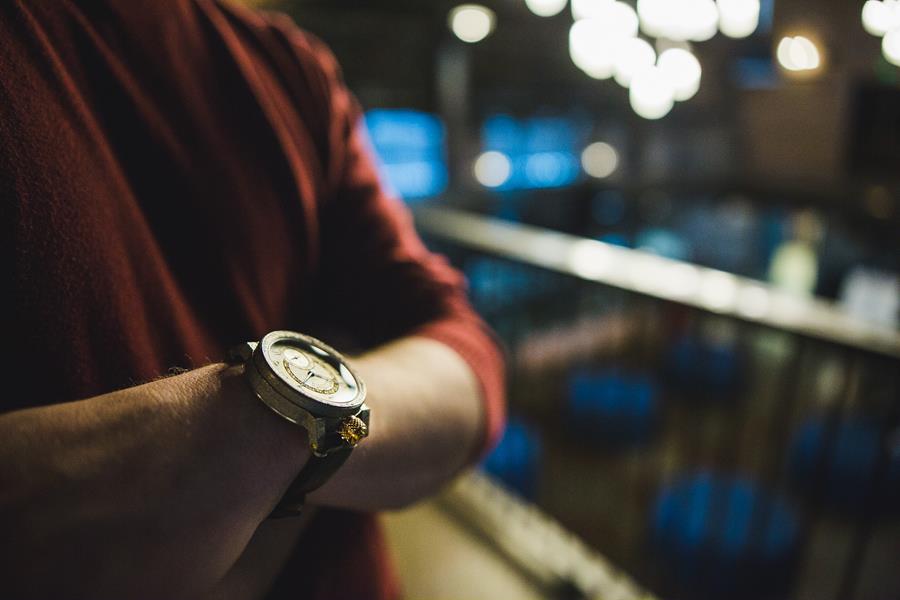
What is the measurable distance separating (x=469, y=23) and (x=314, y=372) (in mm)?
7013

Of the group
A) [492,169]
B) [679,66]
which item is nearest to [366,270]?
[679,66]

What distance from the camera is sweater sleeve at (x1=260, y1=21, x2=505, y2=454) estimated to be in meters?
0.85

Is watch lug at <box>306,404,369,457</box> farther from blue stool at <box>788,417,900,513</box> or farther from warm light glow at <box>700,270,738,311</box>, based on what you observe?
blue stool at <box>788,417,900,513</box>

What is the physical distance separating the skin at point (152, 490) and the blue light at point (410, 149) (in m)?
6.75

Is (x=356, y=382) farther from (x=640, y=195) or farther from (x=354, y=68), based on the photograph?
(x=640, y=195)

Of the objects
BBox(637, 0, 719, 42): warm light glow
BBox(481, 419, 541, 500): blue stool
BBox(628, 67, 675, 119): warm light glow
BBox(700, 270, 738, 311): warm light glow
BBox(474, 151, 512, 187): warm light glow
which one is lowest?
BBox(481, 419, 541, 500): blue stool

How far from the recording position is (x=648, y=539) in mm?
3152

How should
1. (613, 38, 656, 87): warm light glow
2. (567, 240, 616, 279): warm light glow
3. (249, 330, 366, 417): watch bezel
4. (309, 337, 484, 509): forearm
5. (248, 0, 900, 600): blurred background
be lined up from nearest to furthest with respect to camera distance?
1. (249, 330, 366, 417): watch bezel
2. (309, 337, 484, 509): forearm
3. (248, 0, 900, 600): blurred background
4. (567, 240, 616, 279): warm light glow
5. (613, 38, 656, 87): warm light glow

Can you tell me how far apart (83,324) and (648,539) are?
10.6 feet

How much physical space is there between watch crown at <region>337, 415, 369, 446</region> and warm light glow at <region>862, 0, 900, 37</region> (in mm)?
2196

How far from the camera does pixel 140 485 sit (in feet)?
1.33

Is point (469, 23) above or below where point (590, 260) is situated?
above

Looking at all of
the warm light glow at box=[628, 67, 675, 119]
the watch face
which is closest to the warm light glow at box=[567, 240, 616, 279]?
the watch face

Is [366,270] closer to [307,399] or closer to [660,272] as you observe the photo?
[307,399]
